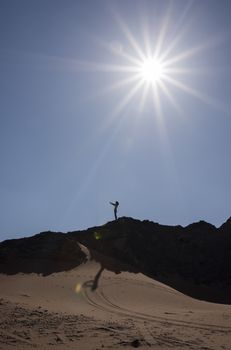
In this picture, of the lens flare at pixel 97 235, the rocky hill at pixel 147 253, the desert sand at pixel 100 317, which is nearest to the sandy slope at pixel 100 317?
the desert sand at pixel 100 317

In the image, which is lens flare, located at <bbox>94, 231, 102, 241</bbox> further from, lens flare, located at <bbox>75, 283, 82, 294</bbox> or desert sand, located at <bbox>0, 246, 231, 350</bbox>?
lens flare, located at <bbox>75, 283, 82, 294</bbox>

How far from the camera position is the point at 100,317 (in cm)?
1514

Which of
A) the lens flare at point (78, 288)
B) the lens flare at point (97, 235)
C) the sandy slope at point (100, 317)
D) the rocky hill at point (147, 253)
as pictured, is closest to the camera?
the sandy slope at point (100, 317)

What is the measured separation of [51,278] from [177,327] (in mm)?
12676

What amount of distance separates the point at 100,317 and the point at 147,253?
2342cm

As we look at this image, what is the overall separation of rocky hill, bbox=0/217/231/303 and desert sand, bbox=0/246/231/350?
11.9 feet

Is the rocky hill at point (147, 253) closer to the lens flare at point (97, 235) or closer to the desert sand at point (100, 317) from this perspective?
the lens flare at point (97, 235)

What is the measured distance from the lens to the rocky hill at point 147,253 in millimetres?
29891

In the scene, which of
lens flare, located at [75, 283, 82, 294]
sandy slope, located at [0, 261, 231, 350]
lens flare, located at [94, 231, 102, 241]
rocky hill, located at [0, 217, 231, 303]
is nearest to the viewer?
sandy slope, located at [0, 261, 231, 350]

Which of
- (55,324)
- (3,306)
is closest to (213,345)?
(55,324)

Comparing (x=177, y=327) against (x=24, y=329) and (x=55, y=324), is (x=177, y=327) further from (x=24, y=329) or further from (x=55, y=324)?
(x=24, y=329)

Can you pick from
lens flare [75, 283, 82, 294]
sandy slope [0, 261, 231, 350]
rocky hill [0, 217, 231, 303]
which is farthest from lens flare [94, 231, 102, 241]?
lens flare [75, 283, 82, 294]

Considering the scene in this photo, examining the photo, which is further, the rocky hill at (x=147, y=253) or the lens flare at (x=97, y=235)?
the lens flare at (x=97, y=235)

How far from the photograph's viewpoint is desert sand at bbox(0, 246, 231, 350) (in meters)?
11.2
